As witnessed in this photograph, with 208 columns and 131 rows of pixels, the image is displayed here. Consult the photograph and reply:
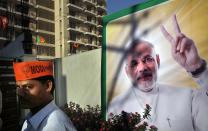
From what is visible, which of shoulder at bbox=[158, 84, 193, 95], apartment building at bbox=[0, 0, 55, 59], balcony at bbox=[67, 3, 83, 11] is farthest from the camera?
balcony at bbox=[67, 3, 83, 11]

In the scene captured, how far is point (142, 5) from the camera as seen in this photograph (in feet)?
20.1

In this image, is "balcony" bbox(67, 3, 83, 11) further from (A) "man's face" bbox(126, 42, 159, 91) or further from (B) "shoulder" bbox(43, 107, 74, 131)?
(B) "shoulder" bbox(43, 107, 74, 131)

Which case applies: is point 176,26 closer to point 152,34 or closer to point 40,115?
point 152,34

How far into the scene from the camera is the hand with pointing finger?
5.14 m

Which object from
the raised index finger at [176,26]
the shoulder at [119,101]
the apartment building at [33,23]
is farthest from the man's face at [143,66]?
the apartment building at [33,23]

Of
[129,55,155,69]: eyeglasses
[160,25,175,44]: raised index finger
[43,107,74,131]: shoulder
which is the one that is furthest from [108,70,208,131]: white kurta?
[43,107,74,131]: shoulder

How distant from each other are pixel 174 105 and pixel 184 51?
0.84 meters

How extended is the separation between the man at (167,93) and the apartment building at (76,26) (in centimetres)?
5881

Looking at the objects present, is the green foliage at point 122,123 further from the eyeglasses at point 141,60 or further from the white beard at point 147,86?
the eyeglasses at point 141,60

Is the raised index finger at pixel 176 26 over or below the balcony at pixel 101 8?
below

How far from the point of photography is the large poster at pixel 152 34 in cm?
513

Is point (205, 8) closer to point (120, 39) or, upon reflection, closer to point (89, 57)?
point (120, 39)

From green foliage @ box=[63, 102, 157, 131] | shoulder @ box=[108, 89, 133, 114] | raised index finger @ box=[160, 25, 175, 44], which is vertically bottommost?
green foliage @ box=[63, 102, 157, 131]

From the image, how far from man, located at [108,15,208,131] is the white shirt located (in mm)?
3159
